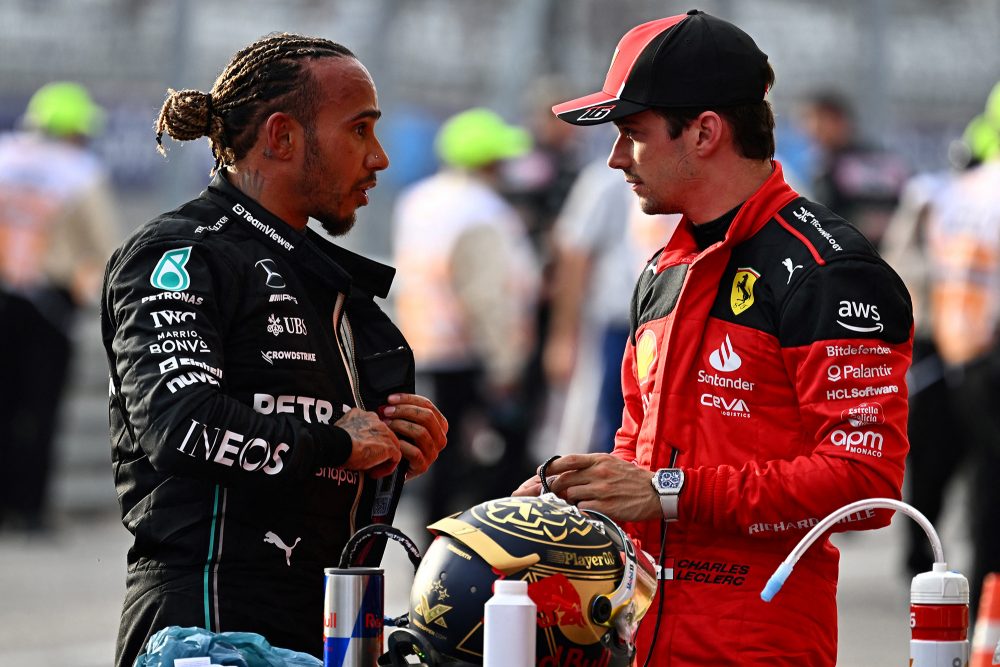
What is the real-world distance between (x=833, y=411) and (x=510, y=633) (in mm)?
928

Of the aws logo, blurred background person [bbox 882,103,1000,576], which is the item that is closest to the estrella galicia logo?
the aws logo

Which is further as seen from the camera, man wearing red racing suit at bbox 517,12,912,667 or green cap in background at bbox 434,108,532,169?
green cap in background at bbox 434,108,532,169

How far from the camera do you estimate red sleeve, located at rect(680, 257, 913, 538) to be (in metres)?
3.68

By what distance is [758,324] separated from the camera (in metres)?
3.80

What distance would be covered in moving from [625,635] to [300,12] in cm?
1019

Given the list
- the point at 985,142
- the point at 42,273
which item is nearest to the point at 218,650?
the point at 985,142

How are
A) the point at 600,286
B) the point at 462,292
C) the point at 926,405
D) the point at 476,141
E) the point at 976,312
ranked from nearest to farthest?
the point at 976,312 → the point at 926,405 → the point at 600,286 → the point at 462,292 → the point at 476,141

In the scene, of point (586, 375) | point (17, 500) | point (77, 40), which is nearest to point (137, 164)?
point (77, 40)

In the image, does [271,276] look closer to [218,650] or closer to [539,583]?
[218,650]

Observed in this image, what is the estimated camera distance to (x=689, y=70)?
3879 millimetres

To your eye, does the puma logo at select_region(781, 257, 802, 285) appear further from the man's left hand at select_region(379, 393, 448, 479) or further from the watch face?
the man's left hand at select_region(379, 393, 448, 479)

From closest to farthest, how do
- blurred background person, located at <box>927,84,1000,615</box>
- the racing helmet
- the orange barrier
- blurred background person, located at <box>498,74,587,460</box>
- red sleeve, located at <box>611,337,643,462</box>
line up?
the racing helmet → red sleeve, located at <box>611,337,643,462</box> → the orange barrier → blurred background person, located at <box>927,84,1000,615</box> → blurred background person, located at <box>498,74,587,460</box>

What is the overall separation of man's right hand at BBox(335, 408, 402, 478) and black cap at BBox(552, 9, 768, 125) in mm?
812

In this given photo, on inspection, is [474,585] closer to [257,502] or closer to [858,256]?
[257,502]
